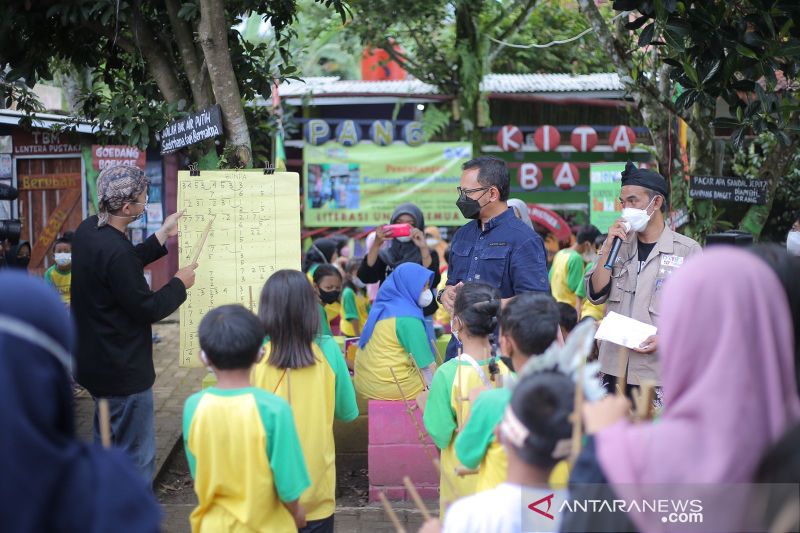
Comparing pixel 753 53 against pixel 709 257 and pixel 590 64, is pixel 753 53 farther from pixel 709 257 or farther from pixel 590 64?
pixel 590 64

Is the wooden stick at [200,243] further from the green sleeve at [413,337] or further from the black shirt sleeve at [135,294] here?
the green sleeve at [413,337]

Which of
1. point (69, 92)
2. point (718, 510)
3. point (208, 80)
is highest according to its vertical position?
point (69, 92)

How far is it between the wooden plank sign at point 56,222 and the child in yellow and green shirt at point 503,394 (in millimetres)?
11250

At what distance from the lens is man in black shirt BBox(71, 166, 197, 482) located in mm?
4512

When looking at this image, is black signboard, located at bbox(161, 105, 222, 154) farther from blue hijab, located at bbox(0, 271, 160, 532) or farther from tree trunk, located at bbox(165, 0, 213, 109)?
blue hijab, located at bbox(0, 271, 160, 532)

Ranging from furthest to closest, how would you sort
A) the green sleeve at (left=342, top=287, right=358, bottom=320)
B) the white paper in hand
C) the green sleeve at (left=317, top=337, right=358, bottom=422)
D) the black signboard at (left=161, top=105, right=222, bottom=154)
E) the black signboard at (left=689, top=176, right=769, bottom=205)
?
the green sleeve at (left=342, top=287, right=358, bottom=320) < the black signboard at (left=689, top=176, right=769, bottom=205) < the black signboard at (left=161, top=105, right=222, bottom=154) < the white paper in hand < the green sleeve at (left=317, top=337, right=358, bottom=422)

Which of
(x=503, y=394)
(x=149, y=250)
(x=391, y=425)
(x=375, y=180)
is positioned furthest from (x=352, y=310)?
(x=503, y=394)

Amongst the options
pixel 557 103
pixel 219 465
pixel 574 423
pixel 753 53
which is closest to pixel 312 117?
pixel 557 103

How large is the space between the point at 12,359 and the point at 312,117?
11.6 meters

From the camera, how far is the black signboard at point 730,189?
678 cm

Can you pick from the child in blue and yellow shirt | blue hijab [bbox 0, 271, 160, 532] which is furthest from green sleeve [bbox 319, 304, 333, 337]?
blue hijab [bbox 0, 271, 160, 532]

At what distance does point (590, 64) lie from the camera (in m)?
16.8

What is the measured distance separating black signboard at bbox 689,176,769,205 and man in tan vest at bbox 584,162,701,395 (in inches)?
86.6

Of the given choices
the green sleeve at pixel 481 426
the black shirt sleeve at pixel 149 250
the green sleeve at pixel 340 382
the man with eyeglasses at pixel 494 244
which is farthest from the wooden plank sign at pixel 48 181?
the green sleeve at pixel 481 426
